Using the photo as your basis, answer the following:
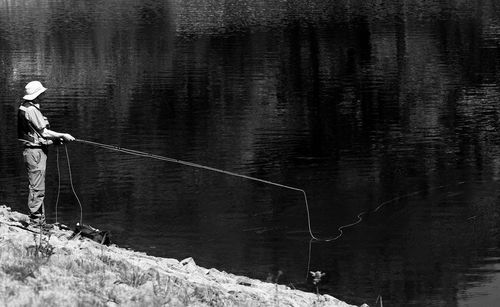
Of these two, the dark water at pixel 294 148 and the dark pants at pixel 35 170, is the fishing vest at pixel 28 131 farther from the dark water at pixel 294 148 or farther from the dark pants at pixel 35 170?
the dark water at pixel 294 148

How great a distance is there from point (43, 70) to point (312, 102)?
23.0m

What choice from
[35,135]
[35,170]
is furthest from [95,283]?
[35,170]

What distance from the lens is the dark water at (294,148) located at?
21.5 metres

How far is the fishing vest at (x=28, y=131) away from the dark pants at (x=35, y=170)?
16 centimetres

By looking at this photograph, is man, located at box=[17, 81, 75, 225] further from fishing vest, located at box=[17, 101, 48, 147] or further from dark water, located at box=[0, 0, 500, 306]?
dark water, located at box=[0, 0, 500, 306]

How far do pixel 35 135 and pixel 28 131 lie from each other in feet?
0.52

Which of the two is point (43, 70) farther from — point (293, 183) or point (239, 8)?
point (239, 8)

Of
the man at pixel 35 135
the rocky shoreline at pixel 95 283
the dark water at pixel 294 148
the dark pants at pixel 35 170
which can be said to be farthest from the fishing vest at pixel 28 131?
the dark water at pixel 294 148

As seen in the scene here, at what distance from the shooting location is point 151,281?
14.2 m

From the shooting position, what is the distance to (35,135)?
1923 centimetres

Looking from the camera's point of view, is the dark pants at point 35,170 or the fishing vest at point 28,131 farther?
the dark pants at point 35,170

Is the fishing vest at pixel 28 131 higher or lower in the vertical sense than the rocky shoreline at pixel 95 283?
higher

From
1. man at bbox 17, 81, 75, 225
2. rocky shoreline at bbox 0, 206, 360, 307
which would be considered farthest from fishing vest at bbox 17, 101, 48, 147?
rocky shoreline at bbox 0, 206, 360, 307

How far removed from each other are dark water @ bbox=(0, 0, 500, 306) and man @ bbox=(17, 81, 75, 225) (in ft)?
11.6
